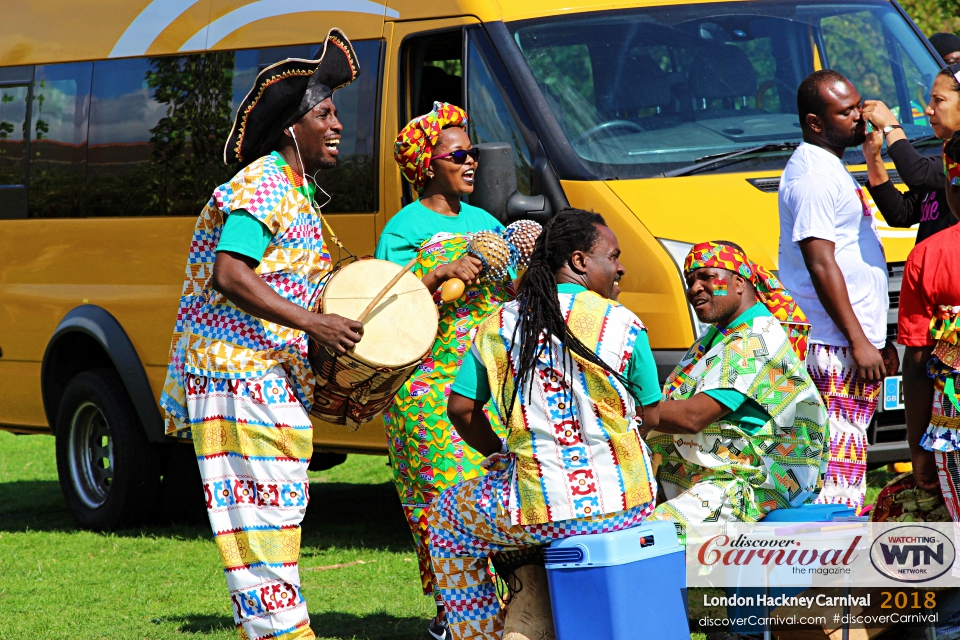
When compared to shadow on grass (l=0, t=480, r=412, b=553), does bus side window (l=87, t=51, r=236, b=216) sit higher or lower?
higher

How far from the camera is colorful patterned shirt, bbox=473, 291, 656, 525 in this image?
11.9 feet

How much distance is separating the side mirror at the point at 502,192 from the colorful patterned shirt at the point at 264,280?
4.75ft

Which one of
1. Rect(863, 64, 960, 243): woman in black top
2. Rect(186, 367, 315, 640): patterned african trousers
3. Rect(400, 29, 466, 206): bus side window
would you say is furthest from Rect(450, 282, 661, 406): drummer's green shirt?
Rect(400, 29, 466, 206): bus side window

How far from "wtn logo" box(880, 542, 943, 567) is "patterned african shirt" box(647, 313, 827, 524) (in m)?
0.39

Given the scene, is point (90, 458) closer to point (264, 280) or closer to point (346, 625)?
point (346, 625)

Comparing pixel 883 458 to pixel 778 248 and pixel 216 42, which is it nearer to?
pixel 778 248

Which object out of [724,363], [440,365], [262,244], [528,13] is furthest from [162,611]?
[528,13]

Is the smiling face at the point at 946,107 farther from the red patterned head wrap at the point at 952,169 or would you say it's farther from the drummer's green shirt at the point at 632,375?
the drummer's green shirt at the point at 632,375

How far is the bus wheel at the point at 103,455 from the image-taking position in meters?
7.95

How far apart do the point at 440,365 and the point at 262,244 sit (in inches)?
39.2

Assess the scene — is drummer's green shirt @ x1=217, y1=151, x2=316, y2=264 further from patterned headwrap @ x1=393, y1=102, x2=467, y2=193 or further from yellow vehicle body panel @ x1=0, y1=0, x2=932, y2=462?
yellow vehicle body panel @ x1=0, y1=0, x2=932, y2=462

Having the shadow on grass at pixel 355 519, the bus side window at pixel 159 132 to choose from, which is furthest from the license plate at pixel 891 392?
the bus side window at pixel 159 132

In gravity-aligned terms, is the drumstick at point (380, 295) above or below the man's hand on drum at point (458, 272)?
below

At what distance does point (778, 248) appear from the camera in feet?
18.6
